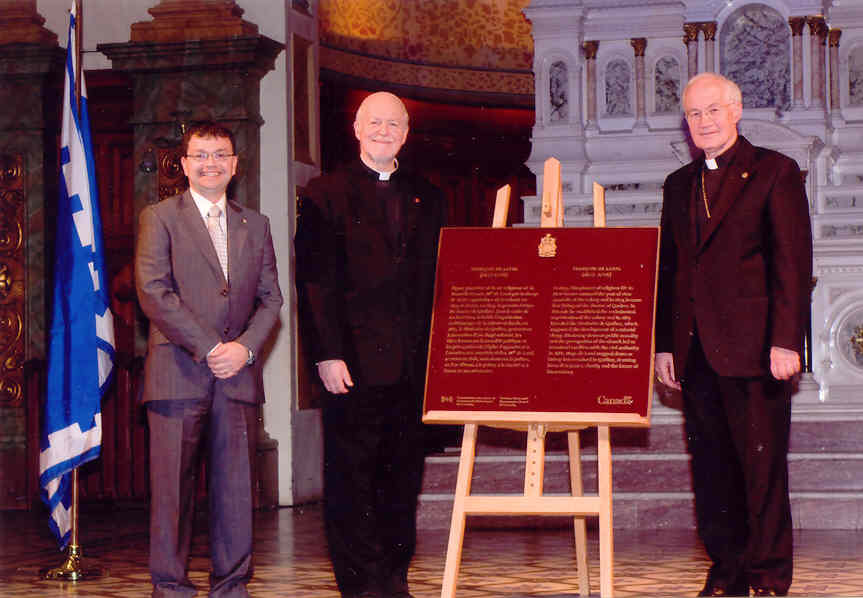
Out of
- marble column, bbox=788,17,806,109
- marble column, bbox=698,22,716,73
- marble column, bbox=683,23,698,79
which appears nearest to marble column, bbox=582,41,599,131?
marble column, bbox=683,23,698,79

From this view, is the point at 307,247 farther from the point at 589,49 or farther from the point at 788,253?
the point at 589,49

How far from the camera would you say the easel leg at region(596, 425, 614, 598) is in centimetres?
434

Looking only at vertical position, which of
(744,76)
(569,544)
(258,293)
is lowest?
(569,544)

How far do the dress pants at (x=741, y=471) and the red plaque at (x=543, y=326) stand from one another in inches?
16.2

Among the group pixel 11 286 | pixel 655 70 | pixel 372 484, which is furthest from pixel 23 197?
pixel 372 484

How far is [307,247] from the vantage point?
15.9 ft

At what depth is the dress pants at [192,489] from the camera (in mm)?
4766

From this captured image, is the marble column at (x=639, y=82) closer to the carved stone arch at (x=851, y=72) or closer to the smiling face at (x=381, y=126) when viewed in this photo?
the carved stone arch at (x=851, y=72)

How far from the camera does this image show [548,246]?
476 centimetres

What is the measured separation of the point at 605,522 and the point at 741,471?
2.30ft

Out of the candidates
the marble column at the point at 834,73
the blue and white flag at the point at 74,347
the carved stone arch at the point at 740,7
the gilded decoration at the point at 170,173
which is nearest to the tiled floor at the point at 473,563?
the blue and white flag at the point at 74,347

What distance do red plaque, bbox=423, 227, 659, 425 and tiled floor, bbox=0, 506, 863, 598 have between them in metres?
0.89

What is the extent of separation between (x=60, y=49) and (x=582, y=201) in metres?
3.42

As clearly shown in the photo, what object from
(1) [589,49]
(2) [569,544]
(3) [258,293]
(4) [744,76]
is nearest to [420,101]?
(1) [589,49]
